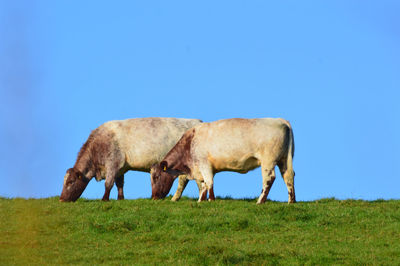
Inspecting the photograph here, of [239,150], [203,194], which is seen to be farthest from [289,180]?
[203,194]

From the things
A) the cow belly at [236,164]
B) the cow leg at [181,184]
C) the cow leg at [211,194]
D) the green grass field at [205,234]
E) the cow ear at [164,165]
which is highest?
the cow ear at [164,165]

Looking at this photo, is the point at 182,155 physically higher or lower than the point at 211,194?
higher

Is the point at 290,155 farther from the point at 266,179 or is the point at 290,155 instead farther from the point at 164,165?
the point at 164,165

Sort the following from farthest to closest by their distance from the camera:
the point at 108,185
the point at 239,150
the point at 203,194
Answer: the point at 108,185
the point at 203,194
the point at 239,150

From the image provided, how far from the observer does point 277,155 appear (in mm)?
17906

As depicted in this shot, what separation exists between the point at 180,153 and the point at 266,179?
12.3ft

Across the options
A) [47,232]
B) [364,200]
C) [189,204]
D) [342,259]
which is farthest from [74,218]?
[364,200]

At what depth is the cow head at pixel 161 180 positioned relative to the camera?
805 inches

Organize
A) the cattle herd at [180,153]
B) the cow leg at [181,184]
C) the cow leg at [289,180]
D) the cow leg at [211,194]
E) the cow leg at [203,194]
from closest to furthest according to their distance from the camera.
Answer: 1. the cattle herd at [180,153]
2. the cow leg at [289,180]
3. the cow leg at [211,194]
4. the cow leg at [203,194]
5. the cow leg at [181,184]

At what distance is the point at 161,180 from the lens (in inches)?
816

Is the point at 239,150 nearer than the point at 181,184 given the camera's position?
Yes

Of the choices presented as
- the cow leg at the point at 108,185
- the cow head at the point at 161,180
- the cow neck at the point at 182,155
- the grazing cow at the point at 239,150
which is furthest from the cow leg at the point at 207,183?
the cow leg at the point at 108,185

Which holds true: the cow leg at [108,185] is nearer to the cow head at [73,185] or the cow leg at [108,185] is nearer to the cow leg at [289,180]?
the cow head at [73,185]

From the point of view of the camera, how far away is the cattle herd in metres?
18.1
